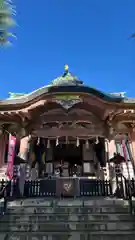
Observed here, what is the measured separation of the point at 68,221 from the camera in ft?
23.8

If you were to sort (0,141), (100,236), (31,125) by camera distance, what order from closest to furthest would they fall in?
1. (100,236)
2. (31,125)
3. (0,141)

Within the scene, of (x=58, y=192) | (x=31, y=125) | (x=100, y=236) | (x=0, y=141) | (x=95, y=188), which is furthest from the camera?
(x=0, y=141)

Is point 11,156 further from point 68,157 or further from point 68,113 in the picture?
point 68,157

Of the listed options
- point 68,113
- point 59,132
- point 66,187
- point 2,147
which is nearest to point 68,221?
point 66,187

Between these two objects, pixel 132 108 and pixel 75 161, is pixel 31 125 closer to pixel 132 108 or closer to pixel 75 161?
pixel 132 108

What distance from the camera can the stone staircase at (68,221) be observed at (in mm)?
6586

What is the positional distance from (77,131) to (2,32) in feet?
16.7

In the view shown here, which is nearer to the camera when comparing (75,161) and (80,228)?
(80,228)

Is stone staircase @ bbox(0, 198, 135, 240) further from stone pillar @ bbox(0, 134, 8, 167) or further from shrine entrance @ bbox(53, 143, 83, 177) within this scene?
stone pillar @ bbox(0, 134, 8, 167)

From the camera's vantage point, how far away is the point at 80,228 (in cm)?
691

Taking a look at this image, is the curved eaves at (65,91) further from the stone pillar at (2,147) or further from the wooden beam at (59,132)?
the stone pillar at (2,147)

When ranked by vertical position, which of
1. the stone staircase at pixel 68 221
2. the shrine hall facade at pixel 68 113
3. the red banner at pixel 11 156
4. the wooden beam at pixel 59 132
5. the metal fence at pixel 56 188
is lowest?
the stone staircase at pixel 68 221

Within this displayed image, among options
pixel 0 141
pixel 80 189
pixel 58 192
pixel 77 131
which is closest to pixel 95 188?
pixel 80 189

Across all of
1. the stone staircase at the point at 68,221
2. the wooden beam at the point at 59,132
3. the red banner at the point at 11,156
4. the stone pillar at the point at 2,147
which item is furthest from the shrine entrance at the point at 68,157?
the stone staircase at the point at 68,221
